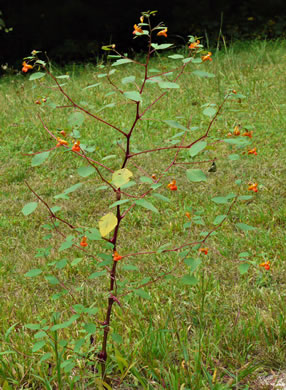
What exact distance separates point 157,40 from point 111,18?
1.17m

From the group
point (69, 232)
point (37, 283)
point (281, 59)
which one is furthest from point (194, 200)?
point (281, 59)

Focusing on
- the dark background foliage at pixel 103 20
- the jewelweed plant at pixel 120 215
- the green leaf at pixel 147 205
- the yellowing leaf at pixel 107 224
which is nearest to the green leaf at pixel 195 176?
the jewelweed plant at pixel 120 215

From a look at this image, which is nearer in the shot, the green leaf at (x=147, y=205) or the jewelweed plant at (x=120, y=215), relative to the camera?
the green leaf at (x=147, y=205)

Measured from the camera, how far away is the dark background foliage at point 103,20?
1049 cm

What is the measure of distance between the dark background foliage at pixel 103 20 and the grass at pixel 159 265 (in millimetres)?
4760

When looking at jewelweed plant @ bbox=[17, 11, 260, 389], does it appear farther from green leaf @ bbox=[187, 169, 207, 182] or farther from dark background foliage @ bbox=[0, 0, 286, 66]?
dark background foliage @ bbox=[0, 0, 286, 66]

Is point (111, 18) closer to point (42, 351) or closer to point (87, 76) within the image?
point (87, 76)

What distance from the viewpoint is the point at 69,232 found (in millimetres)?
3635

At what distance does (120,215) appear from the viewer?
220 centimetres

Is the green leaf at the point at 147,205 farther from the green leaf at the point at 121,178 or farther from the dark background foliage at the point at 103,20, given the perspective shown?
the dark background foliage at the point at 103,20

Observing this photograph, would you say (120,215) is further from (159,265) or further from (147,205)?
(159,265)

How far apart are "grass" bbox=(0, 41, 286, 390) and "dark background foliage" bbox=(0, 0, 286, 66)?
4.76 meters

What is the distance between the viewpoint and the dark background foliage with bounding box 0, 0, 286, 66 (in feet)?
34.4

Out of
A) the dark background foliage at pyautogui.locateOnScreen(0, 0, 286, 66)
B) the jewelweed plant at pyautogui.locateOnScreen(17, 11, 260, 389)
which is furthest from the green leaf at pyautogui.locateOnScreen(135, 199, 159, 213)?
the dark background foliage at pyautogui.locateOnScreen(0, 0, 286, 66)
